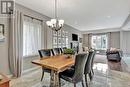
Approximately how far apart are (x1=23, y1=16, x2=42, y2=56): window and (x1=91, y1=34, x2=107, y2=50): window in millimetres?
7753

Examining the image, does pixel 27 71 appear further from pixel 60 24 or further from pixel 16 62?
pixel 60 24

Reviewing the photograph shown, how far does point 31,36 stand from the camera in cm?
482

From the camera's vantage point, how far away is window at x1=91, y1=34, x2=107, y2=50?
11.1 m

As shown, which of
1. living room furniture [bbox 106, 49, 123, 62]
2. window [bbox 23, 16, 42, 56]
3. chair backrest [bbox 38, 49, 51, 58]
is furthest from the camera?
living room furniture [bbox 106, 49, 123, 62]

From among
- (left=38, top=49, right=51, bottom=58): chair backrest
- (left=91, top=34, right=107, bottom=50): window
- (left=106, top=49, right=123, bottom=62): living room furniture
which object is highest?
Result: (left=91, top=34, right=107, bottom=50): window

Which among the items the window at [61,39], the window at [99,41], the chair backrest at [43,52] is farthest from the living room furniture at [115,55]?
the chair backrest at [43,52]

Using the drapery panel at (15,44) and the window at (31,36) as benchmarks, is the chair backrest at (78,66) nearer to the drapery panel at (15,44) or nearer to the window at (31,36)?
the drapery panel at (15,44)

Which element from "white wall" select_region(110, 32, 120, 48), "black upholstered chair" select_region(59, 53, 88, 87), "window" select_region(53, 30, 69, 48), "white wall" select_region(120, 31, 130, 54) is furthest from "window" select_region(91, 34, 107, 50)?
"black upholstered chair" select_region(59, 53, 88, 87)

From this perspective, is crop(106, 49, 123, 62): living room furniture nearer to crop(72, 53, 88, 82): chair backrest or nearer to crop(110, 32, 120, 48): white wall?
crop(110, 32, 120, 48): white wall

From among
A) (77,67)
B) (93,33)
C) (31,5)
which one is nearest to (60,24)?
(31,5)

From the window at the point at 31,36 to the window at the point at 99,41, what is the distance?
7.75 m

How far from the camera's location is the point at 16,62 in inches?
151

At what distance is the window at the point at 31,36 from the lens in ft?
14.8

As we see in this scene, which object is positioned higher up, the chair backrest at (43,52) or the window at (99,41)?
the window at (99,41)
